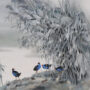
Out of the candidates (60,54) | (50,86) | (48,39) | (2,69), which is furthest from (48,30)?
(2,69)

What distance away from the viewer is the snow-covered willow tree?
52.7 ft

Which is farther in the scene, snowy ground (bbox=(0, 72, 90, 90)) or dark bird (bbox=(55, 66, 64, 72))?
dark bird (bbox=(55, 66, 64, 72))

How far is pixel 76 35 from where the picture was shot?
631 inches

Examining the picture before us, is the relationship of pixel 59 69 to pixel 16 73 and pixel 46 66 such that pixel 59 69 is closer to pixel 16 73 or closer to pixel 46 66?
pixel 46 66

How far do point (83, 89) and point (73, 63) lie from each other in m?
1.73

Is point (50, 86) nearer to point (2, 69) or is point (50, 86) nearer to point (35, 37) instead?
point (35, 37)

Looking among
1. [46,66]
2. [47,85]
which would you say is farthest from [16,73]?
[47,85]

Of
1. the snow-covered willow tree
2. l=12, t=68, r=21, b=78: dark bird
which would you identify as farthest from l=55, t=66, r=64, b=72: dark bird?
l=12, t=68, r=21, b=78: dark bird

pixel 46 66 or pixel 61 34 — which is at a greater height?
A: pixel 61 34

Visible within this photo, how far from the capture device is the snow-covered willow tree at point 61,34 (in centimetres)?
1606

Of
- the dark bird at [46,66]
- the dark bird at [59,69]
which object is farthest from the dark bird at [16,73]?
the dark bird at [59,69]

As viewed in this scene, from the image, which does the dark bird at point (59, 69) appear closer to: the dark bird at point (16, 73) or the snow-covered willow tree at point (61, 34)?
the snow-covered willow tree at point (61, 34)

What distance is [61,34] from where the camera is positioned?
642 inches

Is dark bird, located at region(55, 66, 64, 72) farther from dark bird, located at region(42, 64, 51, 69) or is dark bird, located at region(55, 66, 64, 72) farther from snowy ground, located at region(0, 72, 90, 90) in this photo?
dark bird, located at region(42, 64, 51, 69)
